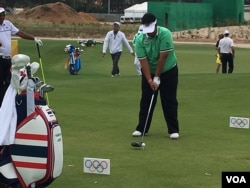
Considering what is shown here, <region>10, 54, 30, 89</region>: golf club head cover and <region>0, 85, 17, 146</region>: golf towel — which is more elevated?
<region>10, 54, 30, 89</region>: golf club head cover

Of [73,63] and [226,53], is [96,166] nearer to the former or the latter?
[226,53]

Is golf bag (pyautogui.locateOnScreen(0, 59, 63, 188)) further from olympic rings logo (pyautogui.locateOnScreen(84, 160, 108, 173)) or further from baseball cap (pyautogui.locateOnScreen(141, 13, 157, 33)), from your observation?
baseball cap (pyautogui.locateOnScreen(141, 13, 157, 33))

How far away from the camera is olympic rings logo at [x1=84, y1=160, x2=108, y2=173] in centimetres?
763

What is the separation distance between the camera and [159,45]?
1005 cm

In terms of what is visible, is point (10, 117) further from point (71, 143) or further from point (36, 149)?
point (71, 143)

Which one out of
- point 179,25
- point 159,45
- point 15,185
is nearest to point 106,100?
point 159,45

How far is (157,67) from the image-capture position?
10.1m

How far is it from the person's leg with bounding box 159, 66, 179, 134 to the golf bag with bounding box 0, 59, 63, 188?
416 cm

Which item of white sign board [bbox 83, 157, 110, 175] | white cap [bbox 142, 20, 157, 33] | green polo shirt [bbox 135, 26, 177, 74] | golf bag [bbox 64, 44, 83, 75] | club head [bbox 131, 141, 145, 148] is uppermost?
white cap [bbox 142, 20, 157, 33]

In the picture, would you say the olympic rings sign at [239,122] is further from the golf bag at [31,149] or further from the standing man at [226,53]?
the standing man at [226,53]

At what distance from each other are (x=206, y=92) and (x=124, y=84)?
275cm

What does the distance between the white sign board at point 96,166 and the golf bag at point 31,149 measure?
133cm

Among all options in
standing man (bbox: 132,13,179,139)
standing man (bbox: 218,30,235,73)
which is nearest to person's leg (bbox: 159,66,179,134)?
standing man (bbox: 132,13,179,139)

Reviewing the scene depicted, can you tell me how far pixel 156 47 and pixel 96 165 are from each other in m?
2.94
